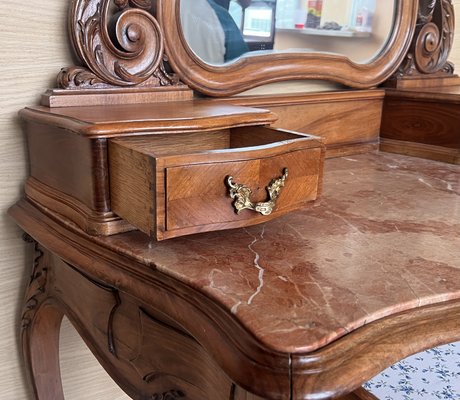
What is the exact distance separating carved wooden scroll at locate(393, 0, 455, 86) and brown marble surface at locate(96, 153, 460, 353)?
465 millimetres

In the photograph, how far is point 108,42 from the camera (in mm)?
816

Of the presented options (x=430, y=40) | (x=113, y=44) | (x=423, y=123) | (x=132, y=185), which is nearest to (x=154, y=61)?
(x=113, y=44)

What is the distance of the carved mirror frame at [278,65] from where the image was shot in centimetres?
88

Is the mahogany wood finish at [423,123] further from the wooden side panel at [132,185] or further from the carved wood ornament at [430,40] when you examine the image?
the wooden side panel at [132,185]

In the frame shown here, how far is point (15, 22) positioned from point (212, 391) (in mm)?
557

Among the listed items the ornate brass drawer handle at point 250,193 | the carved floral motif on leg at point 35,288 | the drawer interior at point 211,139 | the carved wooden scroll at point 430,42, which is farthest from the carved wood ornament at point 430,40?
the carved floral motif on leg at point 35,288

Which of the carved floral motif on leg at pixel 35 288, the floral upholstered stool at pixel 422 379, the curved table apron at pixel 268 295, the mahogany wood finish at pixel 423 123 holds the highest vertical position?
the mahogany wood finish at pixel 423 123

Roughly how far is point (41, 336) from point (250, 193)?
1.63ft

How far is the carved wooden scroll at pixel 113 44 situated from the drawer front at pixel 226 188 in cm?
31

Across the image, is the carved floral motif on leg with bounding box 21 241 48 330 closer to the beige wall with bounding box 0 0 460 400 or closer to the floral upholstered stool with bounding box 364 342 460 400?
the beige wall with bounding box 0 0 460 400

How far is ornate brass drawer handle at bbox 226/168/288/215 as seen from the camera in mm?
617

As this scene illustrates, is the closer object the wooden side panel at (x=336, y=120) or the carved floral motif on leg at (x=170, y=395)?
the carved floral motif on leg at (x=170, y=395)

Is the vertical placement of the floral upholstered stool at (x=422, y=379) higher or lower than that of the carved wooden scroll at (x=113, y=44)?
lower

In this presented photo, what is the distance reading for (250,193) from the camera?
0.63 metres
